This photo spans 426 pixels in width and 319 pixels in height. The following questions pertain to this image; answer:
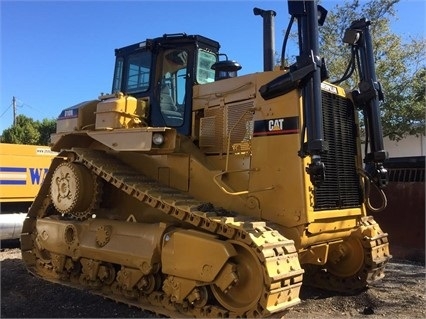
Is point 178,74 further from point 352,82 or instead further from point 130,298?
point 352,82

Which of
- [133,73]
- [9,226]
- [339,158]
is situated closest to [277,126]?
[339,158]

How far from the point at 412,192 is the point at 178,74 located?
600cm

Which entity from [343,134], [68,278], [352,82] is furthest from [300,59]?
[352,82]

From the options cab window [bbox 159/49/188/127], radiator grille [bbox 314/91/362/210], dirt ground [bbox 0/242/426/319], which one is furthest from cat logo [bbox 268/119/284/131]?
dirt ground [bbox 0/242/426/319]

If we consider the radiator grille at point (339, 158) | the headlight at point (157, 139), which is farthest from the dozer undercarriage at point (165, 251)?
the radiator grille at point (339, 158)

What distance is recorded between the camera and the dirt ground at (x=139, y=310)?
608cm

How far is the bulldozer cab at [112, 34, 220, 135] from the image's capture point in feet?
22.7

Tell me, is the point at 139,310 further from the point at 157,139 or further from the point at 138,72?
the point at 138,72

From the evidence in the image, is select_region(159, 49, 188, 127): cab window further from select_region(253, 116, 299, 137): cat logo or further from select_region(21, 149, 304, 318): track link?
select_region(253, 116, 299, 137): cat logo

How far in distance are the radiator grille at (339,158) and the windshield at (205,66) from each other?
1819mm

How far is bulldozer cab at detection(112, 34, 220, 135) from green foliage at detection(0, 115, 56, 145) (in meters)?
27.0

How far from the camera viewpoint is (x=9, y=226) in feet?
34.8

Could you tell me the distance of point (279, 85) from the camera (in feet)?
18.5

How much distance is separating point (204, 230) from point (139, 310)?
4.69ft
